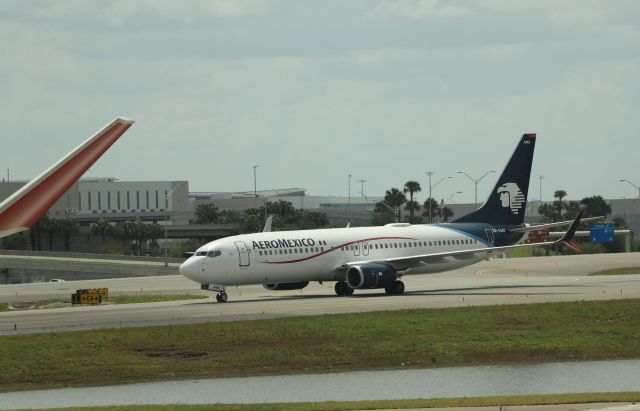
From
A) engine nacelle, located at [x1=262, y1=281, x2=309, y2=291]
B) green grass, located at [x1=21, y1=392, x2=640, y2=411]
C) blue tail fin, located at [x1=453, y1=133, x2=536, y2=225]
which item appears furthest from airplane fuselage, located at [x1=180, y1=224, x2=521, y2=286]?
green grass, located at [x1=21, y1=392, x2=640, y2=411]

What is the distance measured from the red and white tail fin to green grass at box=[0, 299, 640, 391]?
10.3 meters

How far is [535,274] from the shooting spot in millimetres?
83688

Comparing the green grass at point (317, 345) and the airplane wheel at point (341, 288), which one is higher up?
the airplane wheel at point (341, 288)

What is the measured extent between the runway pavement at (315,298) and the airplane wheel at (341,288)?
2.71 feet

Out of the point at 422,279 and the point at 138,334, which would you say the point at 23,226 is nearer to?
the point at 138,334

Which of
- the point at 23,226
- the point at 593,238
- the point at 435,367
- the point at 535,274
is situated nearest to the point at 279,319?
the point at 435,367

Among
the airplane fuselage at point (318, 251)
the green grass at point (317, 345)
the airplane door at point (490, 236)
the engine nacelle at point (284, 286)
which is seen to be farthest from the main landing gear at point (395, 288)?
the green grass at point (317, 345)

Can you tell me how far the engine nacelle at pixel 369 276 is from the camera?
2375 inches

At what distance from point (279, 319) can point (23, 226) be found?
20783mm

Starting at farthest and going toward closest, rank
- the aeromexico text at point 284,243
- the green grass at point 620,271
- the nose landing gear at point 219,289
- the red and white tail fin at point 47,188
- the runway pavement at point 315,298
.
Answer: the green grass at point 620,271, the aeromexico text at point 284,243, the nose landing gear at point 219,289, the runway pavement at point 315,298, the red and white tail fin at point 47,188

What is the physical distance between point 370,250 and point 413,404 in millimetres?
36624

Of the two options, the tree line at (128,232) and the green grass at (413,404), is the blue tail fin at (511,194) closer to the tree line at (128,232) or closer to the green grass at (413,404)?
the green grass at (413,404)

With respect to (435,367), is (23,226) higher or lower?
higher

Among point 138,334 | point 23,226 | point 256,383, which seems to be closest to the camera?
point 23,226
